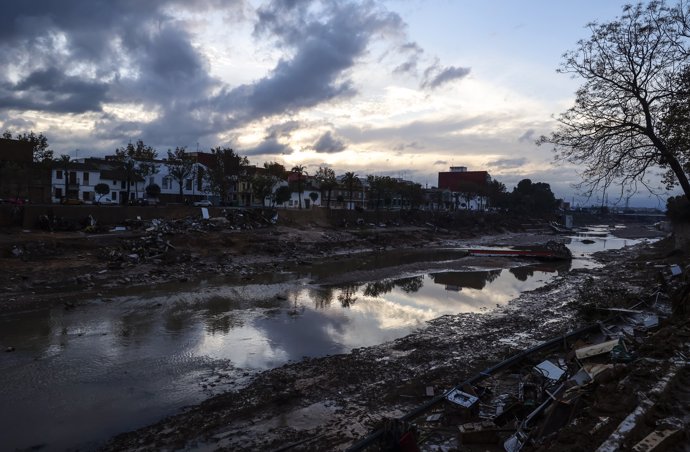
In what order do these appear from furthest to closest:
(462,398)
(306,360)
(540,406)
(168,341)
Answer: (168,341)
(306,360)
(462,398)
(540,406)

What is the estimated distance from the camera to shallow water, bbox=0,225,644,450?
10.1 meters

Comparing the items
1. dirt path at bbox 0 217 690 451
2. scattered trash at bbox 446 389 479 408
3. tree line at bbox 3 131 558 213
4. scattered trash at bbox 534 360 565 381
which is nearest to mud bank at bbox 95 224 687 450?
dirt path at bbox 0 217 690 451

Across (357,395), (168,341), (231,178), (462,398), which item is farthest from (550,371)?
(231,178)

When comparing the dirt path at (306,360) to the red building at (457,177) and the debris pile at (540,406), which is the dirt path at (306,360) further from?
the red building at (457,177)

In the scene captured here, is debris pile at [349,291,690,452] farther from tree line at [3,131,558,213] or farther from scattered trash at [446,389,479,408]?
tree line at [3,131,558,213]

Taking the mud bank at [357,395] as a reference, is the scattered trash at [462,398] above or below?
above

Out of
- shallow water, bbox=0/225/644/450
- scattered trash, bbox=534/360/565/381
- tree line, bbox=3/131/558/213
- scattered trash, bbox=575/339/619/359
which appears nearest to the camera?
scattered trash, bbox=534/360/565/381

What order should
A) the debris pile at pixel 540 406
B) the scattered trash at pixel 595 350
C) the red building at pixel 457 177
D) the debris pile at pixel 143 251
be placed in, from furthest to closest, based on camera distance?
→ the red building at pixel 457 177
the debris pile at pixel 143 251
the scattered trash at pixel 595 350
the debris pile at pixel 540 406

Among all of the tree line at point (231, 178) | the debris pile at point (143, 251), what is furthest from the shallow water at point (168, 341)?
the tree line at point (231, 178)

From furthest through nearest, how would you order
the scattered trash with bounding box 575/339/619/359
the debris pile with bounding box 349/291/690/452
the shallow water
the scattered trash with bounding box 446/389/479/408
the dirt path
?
the shallow water
the scattered trash with bounding box 575/339/619/359
the dirt path
the scattered trash with bounding box 446/389/479/408
the debris pile with bounding box 349/291/690/452

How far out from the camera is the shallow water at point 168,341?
10078 millimetres

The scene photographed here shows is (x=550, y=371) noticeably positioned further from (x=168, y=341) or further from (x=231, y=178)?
(x=231, y=178)

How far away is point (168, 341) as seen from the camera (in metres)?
15.3

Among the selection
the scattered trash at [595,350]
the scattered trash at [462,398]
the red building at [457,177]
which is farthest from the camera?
the red building at [457,177]
